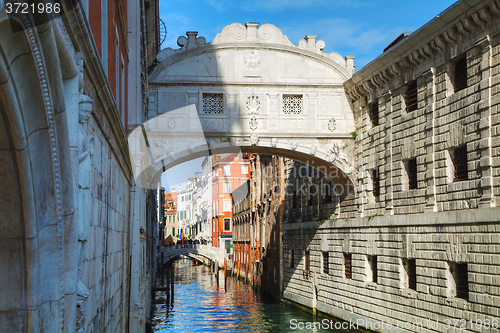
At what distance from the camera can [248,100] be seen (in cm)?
1584

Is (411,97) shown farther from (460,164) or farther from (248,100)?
(248,100)

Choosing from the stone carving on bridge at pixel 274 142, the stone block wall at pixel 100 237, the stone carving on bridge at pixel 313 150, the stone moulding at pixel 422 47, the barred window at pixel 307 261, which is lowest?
the barred window at pixel 307 261

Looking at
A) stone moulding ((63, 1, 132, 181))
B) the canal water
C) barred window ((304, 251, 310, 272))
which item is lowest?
the canal water

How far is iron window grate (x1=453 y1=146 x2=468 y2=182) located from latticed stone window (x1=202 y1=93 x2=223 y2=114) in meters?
7.05

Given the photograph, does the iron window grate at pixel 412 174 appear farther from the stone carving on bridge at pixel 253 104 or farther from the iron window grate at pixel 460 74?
the stone carving on bridge at pixel 253 104

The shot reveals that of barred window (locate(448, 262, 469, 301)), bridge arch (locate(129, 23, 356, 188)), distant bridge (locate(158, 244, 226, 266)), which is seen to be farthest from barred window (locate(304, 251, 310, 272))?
distant bridge (locate(158, 244, 226, 266))

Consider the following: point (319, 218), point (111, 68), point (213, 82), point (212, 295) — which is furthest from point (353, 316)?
point (212, 295)

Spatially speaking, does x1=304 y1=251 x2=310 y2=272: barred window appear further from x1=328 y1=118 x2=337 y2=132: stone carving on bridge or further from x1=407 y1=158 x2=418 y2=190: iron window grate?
x1=407 y1=158 x2=418 y2=190: iron window grate

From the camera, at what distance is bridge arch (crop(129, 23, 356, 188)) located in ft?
51.3

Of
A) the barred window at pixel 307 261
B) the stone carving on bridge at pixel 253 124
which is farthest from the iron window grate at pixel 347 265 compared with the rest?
the stone carving on bridge at pixel 253 124

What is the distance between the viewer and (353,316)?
608 inches

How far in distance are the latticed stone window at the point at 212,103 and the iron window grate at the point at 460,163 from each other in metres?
7.05

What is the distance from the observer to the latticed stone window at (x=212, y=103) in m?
15.8
